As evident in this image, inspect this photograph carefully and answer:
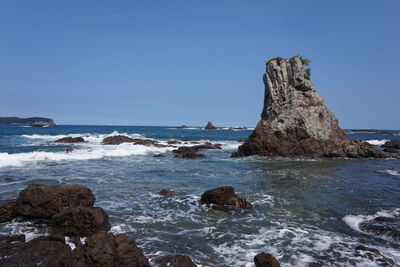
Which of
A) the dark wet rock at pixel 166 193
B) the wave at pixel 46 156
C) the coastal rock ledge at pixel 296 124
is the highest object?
the coastal rock ledge at pixel 296 124

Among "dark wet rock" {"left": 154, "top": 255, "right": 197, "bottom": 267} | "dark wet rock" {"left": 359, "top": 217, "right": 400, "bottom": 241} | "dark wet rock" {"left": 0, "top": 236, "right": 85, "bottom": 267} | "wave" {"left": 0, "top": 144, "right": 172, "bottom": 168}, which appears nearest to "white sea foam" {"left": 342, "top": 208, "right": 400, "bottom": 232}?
"dark wet rock" {"left": 359, "top": 217, "right": 400, "bottom": 241}

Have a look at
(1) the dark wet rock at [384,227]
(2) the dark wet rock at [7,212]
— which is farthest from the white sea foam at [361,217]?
(2) the dark wet rock at [7,212]

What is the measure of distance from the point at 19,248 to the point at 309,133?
31460mm

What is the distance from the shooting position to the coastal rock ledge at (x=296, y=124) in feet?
110

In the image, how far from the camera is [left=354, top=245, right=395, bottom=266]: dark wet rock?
724cm

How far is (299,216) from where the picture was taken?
36.2ft

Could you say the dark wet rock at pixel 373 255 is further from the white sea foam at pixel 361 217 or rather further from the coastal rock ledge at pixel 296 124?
the coastal rock ledge at pixel 296 124

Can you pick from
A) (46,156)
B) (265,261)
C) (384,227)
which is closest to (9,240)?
(265,261)

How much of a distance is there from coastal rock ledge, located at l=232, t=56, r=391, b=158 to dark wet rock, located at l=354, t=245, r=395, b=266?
25862 mm

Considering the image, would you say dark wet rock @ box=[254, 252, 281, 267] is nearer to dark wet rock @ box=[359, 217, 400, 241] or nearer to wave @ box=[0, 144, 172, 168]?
dark wet rock @ box=[359, 217, 400, 241]

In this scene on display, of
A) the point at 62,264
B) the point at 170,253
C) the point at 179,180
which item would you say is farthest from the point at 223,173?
the point at 62,264

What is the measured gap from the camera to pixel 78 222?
871cm

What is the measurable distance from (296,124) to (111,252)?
101 ft

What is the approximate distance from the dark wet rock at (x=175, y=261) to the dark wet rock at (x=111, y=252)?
453 mm
